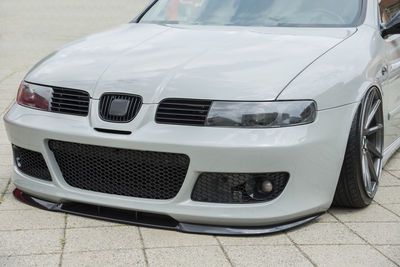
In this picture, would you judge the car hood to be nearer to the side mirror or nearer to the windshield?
the windshield

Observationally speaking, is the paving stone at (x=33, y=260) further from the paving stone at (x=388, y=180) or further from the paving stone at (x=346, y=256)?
the paving stone at (x=388, y=180)

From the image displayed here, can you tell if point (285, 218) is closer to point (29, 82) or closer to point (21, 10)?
point (29, 82)

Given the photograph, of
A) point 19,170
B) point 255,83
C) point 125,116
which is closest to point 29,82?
point 19,170

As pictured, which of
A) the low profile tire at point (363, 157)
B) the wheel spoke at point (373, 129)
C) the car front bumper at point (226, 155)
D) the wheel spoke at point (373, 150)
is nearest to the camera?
the car front bumper at point (226, 155)

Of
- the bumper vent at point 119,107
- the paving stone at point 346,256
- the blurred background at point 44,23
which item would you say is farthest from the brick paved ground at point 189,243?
the blurred background at point 44,23

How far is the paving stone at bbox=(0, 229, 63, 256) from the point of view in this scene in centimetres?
362

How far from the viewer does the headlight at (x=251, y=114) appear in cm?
375

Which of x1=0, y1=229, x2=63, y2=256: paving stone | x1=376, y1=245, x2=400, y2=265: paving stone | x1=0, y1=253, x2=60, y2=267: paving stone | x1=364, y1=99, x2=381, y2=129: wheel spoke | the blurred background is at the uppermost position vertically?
x1=364, y1=99, x2=381, y2=129: wheel spoke

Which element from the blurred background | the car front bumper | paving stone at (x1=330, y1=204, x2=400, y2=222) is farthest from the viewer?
the blurred background

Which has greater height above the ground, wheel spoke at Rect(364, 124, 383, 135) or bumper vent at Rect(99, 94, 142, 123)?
bumper vent at Rect(99, 94, 142, 123)

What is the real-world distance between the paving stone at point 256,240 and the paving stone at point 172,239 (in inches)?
2.5

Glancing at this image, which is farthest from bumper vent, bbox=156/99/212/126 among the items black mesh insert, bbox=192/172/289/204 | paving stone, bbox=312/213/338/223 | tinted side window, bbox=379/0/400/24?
tinted side window, bbox=379/0/400/24

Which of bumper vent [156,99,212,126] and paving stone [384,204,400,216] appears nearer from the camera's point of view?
bumper vent [156,99,212,126]

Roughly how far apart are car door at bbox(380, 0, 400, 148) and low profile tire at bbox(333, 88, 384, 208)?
0.24m
